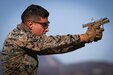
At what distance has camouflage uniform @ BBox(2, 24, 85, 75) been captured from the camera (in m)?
6.89

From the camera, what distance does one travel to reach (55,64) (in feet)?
203

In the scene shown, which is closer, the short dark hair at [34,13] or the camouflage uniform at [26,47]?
the camouflage uniform at [26,47]

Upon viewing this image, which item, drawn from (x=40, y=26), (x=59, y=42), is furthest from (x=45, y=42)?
(x=40, y=26)

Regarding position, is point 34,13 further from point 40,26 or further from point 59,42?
point 59,42

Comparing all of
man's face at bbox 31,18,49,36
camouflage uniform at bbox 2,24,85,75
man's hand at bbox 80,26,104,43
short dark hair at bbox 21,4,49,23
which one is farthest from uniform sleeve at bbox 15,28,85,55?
short dark hair at bbox 21,4,49,23

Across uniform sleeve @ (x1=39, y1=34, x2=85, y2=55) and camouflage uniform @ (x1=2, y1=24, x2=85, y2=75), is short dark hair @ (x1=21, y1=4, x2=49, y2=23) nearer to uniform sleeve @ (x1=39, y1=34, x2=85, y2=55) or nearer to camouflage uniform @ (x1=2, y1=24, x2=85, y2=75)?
camouflage uniform @ (x1=2, y1=24, x2=85, y2=75)

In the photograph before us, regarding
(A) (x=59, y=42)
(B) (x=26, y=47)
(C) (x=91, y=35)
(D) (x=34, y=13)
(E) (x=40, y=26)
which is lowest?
(B) (x=26, y=47)

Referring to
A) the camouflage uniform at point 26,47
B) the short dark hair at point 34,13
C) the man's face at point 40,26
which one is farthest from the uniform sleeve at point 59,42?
the short dark hair at point 34,13

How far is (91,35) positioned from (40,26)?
1.03 m

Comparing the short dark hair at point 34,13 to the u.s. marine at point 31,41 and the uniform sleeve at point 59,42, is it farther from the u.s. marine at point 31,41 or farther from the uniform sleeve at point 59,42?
the uniform sleeve at point 59,42

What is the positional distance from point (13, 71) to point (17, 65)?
0.16 meters

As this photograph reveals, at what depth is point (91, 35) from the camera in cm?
704

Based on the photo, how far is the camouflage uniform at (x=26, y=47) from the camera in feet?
22.6

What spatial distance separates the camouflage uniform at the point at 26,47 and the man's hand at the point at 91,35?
122 millimetres
